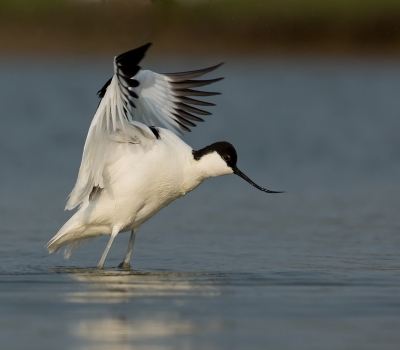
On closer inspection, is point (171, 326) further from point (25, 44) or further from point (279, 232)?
point (25, 44)

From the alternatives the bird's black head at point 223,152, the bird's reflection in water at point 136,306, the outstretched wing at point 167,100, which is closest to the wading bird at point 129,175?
the bird's black head at point 223,152

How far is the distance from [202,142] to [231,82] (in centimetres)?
959

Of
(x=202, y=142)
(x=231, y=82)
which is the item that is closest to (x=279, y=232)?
(x=202, y=142)

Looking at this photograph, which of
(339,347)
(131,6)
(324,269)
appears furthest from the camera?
(131,6)

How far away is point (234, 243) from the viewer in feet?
33.0

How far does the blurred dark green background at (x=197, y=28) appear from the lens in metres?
29.0

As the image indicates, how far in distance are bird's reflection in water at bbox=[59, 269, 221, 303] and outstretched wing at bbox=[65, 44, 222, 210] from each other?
98 cm

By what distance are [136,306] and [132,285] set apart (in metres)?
1.03

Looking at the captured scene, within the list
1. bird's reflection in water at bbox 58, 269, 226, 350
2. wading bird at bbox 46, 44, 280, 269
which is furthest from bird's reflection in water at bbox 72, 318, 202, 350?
wading bird at bbox 46, 44, 280, 269

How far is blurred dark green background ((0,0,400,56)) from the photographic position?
95.0 feet

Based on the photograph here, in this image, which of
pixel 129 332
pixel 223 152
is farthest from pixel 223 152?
pixel 129 332

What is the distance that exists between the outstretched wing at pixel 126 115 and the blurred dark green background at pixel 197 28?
62.4 ft

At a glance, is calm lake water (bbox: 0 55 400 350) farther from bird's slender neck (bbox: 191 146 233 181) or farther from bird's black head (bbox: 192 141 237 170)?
bird's black head (bbox: 192 141 237 170)

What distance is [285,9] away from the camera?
31422mm
